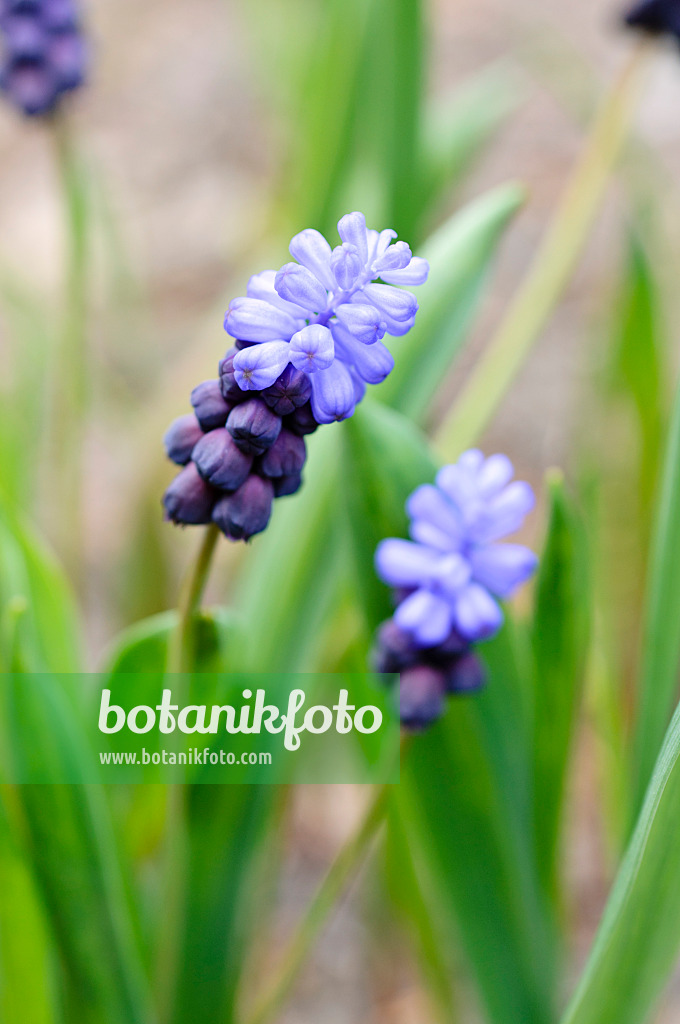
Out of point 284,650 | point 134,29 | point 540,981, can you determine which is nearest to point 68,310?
point 284,650

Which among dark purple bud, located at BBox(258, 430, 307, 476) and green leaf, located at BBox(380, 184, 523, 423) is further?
green leaf, located at BBox(380, 184, 523, 423)

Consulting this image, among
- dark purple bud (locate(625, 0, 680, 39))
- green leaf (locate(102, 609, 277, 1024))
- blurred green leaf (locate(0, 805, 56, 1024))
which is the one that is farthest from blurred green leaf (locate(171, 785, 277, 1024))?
dark purple bud (locate(625, 0, 680, 39))

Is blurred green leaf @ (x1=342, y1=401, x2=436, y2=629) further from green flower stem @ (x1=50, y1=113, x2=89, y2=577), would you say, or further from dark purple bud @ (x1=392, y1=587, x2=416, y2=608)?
green flower stem @ (x1=50, y1=113, x2=89, y2=577)

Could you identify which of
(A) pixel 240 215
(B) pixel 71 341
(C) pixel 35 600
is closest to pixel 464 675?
(C) pixel 35 600

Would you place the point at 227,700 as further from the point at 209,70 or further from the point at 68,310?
the point at 209,70

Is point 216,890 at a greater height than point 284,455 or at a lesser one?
lesser

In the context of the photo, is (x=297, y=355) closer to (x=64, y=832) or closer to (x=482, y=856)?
(x=64, y=832)

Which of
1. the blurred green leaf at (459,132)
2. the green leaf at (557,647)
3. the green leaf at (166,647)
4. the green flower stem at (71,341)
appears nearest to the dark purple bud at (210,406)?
the green leaf at (166,647)
